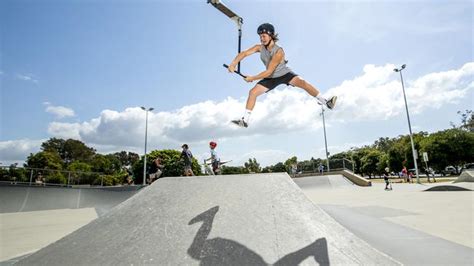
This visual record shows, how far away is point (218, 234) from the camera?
12.1 ft

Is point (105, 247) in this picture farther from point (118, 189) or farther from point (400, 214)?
point (118, 189)

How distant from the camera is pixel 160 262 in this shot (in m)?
3.22

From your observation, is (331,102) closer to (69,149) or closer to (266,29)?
(266,29)

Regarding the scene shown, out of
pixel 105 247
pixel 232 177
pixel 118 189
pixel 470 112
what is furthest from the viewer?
pixel 470 112

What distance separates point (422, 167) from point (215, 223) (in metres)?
68.4

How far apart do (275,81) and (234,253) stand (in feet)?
10.9

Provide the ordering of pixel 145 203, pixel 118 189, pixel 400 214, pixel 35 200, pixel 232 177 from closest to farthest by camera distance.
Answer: pixel 145 203
pixel 232 177
pixel 400 214
pixel 35 200
pixel 118 189

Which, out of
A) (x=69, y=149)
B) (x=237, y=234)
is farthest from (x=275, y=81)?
(x=69, y=149)

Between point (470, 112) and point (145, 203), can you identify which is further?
point (470, 112)

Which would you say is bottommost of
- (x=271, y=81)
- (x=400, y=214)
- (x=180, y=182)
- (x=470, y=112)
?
(x=400, y=214)

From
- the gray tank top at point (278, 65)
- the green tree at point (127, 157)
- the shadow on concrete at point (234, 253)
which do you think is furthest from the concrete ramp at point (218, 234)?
the green tree at point (127, 157)

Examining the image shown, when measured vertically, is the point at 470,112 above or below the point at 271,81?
above

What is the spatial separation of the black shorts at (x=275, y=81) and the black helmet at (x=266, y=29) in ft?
2.80

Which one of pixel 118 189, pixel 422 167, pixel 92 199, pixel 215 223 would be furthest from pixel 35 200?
pixel 422 167
